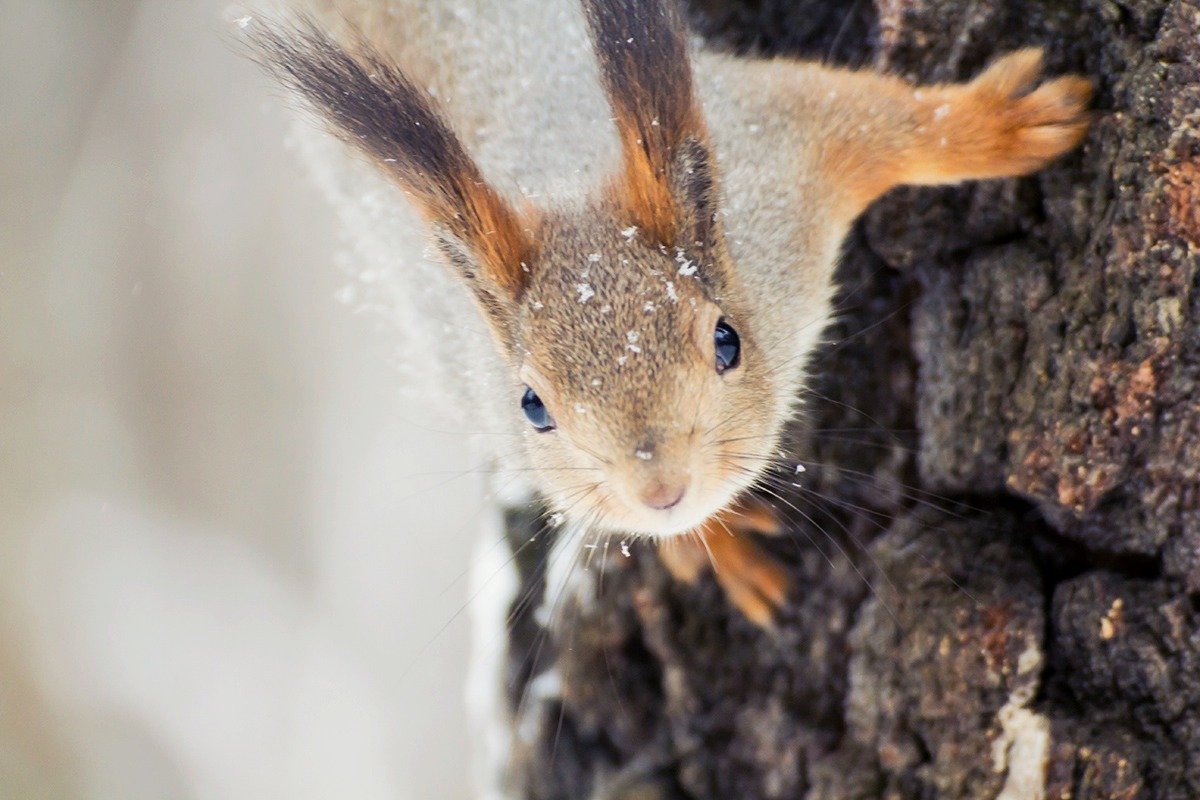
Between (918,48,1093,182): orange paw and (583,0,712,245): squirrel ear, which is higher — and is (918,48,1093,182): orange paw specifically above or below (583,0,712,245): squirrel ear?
below

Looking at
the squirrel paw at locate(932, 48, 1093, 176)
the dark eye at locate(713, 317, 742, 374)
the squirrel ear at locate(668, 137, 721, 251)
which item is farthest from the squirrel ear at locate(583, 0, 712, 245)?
the squirrel paw at locate(932, 48, 1093, 176)

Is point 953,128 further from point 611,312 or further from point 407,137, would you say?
point 407,137

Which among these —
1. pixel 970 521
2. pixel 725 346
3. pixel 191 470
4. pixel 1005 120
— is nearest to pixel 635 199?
pixel 725 346

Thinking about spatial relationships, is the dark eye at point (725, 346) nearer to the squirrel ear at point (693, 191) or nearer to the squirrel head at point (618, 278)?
the squirrel head at point (618, 278)

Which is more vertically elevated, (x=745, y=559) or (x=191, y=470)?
(x=191, y=470)

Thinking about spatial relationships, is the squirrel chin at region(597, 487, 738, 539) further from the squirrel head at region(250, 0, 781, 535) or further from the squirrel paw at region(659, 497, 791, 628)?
the squirrel paw at region(659, 497, 791, 628)

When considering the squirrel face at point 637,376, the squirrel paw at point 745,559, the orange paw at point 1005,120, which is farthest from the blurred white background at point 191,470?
the orange paw at point 1005,120
